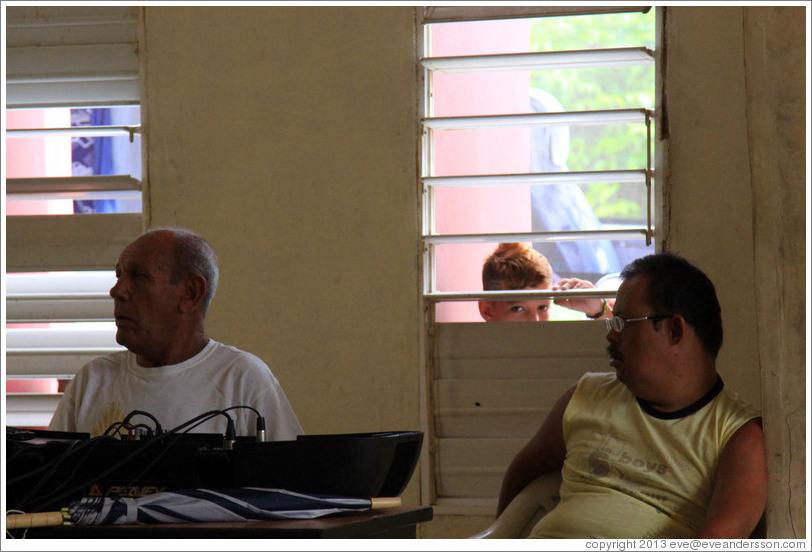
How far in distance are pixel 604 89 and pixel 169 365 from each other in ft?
5.97

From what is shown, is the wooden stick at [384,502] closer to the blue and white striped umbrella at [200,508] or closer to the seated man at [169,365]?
the blue and white striped umbrella at [200,508]

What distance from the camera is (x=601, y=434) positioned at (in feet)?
8.54

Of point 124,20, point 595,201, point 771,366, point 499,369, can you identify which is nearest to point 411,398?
point 499,369

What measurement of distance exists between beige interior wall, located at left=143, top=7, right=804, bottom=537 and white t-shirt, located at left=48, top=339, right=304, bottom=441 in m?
0.65

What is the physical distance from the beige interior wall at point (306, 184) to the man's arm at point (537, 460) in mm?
688

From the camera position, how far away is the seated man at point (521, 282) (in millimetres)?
3432

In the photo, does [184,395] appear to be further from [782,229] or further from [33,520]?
[782,229]

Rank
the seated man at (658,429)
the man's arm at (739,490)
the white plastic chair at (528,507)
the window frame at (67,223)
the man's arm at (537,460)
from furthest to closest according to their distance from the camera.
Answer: the window frame at (67,223)
the man's arm at (537,460)
the white plastic chair at (528,507)
the seated man at (658,429)
the man's arm at (739,490)

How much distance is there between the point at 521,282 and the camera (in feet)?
11.4

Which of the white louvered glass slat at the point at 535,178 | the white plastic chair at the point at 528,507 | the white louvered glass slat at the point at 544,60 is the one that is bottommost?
the white plastic chair at the point at 528,507

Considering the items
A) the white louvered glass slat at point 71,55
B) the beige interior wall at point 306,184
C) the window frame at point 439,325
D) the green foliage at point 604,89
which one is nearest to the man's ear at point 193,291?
the beige interior wall at point 306,184

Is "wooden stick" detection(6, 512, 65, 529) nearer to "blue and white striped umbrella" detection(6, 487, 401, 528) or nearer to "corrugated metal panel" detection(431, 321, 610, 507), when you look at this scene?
"blue and white striped umbrella" detection(6, 487, 401, 528)

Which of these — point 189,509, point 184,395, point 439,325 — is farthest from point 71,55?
point 189,509

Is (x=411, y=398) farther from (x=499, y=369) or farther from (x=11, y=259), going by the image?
(x=11, y=259)
